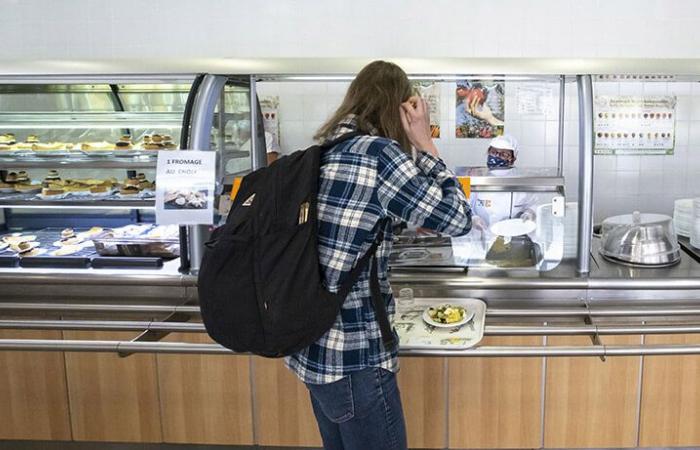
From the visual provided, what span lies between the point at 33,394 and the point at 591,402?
2.17 m

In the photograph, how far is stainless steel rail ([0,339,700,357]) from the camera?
1761 mm

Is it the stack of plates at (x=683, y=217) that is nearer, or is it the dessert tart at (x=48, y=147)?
the dessert tart at (x=48, y=147)

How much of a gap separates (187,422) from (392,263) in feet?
3.38

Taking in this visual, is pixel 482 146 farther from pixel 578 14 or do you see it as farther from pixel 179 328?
pixel 179 328

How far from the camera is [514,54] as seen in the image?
407cm

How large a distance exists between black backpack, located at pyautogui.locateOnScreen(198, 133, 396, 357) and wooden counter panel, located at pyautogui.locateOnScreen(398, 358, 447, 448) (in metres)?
0.95

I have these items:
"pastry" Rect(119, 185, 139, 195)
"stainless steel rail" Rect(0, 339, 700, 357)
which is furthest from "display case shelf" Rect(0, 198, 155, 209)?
"stainless steel rail" Rect(0, 339, 700, 357)

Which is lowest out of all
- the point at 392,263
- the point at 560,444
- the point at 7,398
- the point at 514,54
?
the point at 560,444

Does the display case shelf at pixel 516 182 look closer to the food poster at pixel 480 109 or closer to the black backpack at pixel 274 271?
the black backpack at pixel 274 271

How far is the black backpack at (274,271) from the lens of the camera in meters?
1.41

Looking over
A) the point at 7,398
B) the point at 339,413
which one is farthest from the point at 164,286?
the point at 339,413

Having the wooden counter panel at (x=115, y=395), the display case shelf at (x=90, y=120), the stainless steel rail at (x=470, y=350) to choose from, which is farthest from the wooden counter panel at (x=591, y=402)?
the display case shelf at (x=90, y=120)

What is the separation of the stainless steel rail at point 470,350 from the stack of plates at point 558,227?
600 millimetres

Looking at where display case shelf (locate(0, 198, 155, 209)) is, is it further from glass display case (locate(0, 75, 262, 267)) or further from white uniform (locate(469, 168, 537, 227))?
white uniform (locate(469, 168, 537, 227))
